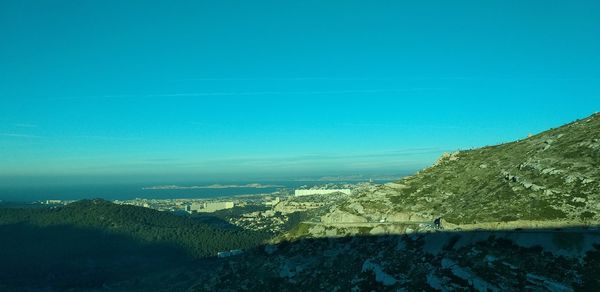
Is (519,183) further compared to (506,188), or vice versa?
(506,188)

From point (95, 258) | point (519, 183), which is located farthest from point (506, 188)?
point (95, 258)

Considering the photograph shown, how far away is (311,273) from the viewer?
47656 mm

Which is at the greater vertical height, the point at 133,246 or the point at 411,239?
the point at 411,239

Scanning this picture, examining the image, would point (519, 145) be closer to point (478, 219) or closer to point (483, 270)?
point (478, 219)

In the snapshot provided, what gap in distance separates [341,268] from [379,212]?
10624 millimetres

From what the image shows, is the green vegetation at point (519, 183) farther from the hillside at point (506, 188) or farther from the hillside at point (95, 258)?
the hillside at point (95, 258)

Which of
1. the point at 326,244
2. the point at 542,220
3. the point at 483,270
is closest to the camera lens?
the point at 483,270

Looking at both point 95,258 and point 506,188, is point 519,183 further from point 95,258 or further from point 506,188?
point 95,258

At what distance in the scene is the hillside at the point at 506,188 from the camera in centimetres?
3844

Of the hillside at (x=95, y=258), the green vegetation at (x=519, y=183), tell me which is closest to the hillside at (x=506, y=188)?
the green vegetation at (x=519, y=183)

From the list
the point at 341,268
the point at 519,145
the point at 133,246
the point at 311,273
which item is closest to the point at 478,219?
the point at 341,268

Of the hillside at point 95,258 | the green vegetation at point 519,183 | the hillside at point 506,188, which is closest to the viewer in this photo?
the hillside at point 506,188

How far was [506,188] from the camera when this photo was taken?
45938 mm

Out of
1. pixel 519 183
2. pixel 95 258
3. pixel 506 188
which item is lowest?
pixel 95 258
